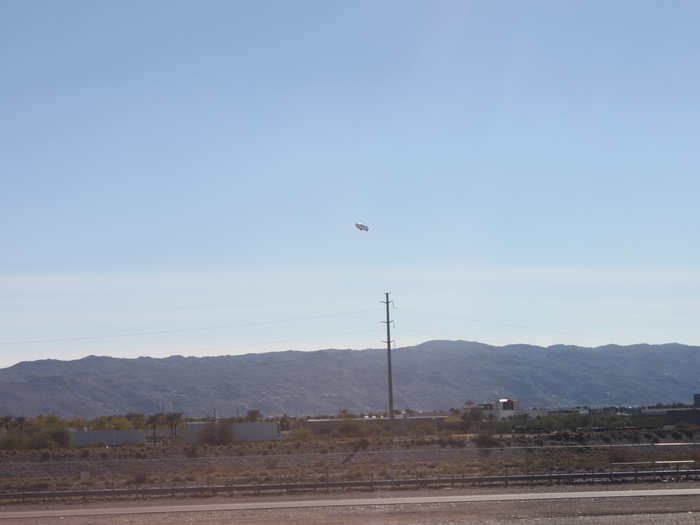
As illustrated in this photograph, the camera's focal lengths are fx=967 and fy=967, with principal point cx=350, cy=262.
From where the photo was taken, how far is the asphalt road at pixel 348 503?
33.3m

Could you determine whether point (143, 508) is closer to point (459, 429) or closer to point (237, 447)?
point (237, 447)

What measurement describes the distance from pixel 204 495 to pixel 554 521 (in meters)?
16.3

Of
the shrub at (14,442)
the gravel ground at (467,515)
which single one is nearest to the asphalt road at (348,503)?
the gravel ground at (467,515)

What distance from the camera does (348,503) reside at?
111 feet

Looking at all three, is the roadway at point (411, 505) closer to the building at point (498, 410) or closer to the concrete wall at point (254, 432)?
the concrete wall at point (254, 432)

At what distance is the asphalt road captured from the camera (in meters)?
33.3

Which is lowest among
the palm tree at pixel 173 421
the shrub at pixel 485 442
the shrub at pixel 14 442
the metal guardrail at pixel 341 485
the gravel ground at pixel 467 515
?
the gravel ground at pixel 467 515

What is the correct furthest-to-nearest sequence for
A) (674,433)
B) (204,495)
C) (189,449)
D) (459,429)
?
(459,429)
(674,433)
(189,449)
(204,495)

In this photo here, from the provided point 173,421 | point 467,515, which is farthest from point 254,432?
point 467,515

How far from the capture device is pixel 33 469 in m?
61.0

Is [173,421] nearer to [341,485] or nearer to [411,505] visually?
[341,485]

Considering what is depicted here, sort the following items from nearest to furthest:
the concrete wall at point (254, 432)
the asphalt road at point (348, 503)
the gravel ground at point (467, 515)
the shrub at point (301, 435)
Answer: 1. the gravel ground at point (467, 515)
2. the asphalt road at point (348, 503)
3. the shrub at point (301, 435)
4. the concrete wall at point (254, 432)

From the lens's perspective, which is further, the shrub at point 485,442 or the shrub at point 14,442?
the shrub at point 14,442

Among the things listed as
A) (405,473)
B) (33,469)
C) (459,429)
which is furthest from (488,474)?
(459,429)
